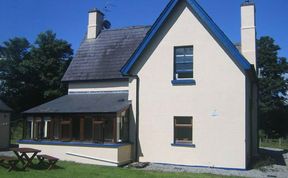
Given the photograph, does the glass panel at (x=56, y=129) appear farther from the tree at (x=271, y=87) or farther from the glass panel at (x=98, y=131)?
the tree at (x=271, y=87)

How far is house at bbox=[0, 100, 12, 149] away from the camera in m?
26.0

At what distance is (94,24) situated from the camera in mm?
26703

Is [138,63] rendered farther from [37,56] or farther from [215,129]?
[37,56]

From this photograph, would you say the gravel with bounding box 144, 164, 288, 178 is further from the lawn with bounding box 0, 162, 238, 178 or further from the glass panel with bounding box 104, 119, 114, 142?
the glass panel with bounding box 104, 119, 114, 142

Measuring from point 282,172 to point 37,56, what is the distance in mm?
35936

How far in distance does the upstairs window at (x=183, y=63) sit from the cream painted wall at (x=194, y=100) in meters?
0.28

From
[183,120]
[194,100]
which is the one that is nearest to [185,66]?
[194,100]

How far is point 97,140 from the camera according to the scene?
19.3 metres

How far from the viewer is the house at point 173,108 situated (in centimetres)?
1811

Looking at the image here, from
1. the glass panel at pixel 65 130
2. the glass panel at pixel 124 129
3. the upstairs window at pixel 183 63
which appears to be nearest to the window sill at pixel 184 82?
the upstairs window at pixel 183 63

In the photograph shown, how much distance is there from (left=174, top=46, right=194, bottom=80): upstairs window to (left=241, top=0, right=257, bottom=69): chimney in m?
4.51

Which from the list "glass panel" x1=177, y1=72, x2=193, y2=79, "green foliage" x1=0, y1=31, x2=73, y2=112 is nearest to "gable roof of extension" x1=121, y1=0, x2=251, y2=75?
"glass panel" x1=177, y1=72, x2=193, y2=79

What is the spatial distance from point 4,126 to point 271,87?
1604 inches

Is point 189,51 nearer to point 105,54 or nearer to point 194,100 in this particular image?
point 194,100
